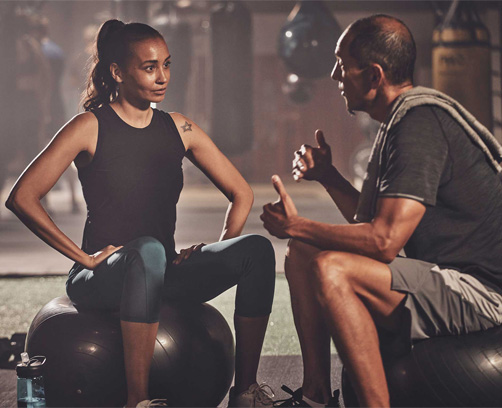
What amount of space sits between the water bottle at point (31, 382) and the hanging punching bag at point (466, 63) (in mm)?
4237

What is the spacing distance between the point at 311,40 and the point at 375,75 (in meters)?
4.11

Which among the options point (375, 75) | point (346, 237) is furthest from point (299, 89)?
point (346, 237)

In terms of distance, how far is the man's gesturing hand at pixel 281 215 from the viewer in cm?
193

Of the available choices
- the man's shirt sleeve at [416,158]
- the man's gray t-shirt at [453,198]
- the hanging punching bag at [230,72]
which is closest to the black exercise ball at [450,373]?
the man's gray t-shirt at [453,198]

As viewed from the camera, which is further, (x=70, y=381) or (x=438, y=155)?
(x=70, y=381)

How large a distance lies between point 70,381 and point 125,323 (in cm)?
25

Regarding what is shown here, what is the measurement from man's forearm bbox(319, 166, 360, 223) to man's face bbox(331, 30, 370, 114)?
0.80ft

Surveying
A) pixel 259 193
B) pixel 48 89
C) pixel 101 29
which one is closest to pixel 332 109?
pixel 259 193

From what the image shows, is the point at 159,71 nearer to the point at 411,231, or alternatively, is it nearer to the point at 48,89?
the point at 411,231

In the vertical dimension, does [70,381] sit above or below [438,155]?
below

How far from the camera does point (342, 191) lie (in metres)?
2.24

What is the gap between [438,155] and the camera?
1826mm

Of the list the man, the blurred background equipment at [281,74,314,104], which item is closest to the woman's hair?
the man

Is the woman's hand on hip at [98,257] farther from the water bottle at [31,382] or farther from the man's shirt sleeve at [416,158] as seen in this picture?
the man's shirt sleeve at [416,158]
